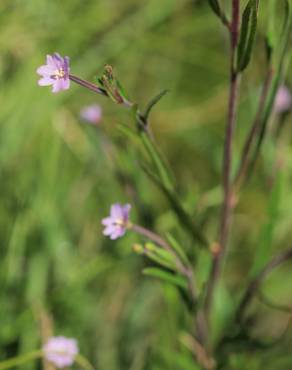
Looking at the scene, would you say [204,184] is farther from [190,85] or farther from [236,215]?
[190,85]

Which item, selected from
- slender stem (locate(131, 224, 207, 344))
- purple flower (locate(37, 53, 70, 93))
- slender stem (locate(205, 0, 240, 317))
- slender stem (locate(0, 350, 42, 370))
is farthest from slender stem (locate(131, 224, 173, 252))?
slender stem (locate(0, 350, 42, 370))

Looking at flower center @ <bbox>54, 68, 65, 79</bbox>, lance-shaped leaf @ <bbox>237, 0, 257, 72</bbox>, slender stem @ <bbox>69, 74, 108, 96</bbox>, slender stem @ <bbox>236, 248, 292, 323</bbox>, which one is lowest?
slender stem @ <bbox>236, 248, 292, 323</bbox>

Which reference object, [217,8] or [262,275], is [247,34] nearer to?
[217,8]

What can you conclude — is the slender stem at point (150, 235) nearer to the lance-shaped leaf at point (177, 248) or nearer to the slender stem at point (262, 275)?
the lance-shaped leaf at point (177, 248)

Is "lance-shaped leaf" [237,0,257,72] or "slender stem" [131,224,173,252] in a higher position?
"lance-shaped leaf" [237,0,257,72]

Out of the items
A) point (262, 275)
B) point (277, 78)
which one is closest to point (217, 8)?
point (277, 78)

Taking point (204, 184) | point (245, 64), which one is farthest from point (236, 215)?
point (245, 64)

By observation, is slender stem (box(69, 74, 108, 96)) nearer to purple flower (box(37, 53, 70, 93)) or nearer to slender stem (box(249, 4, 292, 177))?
purple flower (box(37, 53, 70, 93))
